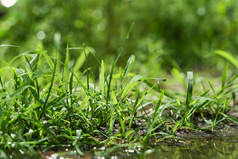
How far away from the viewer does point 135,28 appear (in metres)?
4.73

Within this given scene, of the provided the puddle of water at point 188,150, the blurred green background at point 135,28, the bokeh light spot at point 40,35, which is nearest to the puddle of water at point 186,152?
the puddle of water at point 188,150

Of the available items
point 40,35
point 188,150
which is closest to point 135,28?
point 40,35

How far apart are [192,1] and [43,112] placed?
13.2 ft

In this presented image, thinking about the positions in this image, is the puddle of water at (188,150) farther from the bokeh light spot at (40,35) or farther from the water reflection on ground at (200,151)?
the bokeh light spot at (40,35)

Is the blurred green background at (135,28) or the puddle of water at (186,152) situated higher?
the blurred green background at (135,28)

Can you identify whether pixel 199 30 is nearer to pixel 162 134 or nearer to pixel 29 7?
pixel 29 7

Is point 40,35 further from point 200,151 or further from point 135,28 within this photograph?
point 200,151

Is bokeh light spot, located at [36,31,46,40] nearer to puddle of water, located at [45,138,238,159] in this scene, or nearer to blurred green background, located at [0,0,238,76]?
blurred green background, located at [0,0,238,76]

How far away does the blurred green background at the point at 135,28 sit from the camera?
3877mm

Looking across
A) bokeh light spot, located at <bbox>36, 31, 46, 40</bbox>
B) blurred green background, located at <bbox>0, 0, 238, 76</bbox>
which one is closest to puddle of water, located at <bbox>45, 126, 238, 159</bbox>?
blurred green background, located at <bbox>0, 0, 238, 76</bbox>

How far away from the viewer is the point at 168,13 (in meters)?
4.66

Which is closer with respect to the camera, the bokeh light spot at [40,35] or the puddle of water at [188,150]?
the puddle of water at [188,150]

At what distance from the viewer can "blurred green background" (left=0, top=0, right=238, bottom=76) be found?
3877mm

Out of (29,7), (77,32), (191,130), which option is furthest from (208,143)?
(29,7)
